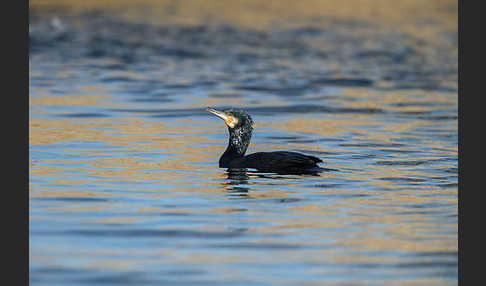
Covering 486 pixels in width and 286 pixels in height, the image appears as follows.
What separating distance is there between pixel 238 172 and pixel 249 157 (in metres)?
0.33

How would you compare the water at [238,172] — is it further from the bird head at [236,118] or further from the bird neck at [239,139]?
the bird head at [236,118]

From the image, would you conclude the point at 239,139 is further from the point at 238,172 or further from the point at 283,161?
the point at 283,161

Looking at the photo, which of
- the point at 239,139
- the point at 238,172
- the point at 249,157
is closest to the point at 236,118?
the point at 239,139

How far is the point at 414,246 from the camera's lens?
381 inches

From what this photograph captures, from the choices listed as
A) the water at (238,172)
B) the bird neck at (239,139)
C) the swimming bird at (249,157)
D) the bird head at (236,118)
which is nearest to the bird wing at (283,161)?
the swimming bird at (249,157)

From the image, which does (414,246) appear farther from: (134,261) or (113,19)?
(113,19)

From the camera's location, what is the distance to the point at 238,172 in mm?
13906

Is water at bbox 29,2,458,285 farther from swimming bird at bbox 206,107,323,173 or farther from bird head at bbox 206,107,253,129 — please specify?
bird head at bbox 206,107,253,129

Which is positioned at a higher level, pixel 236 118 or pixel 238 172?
pixel 236 118

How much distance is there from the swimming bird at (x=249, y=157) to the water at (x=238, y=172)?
0.19m

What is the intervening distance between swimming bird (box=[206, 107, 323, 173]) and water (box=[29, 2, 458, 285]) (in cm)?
19

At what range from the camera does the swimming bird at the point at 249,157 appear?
44.0ft

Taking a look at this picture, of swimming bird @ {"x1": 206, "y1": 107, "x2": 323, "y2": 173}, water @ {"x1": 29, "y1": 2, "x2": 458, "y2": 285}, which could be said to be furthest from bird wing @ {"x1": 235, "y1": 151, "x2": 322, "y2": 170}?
water @ {"x1": 29, "y1": 2, "x2": 458, "y2": 285}

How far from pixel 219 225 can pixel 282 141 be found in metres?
7.16
